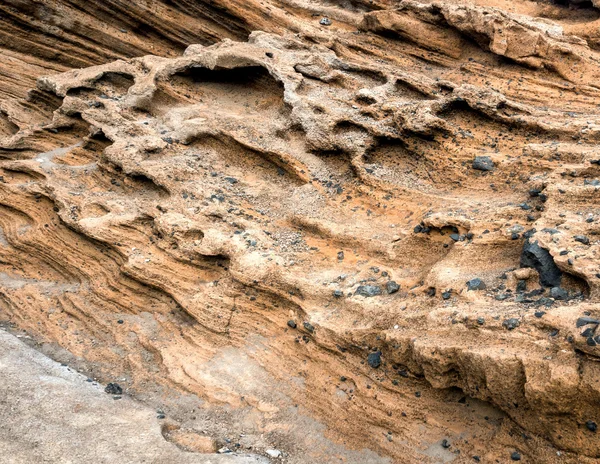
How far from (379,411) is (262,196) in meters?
4.21

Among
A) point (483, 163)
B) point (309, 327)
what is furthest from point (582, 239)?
point (309, 327)

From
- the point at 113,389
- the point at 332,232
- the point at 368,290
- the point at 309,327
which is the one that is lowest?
the point at 113,389

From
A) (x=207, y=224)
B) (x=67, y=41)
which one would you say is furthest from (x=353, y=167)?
(x=67, y=41)

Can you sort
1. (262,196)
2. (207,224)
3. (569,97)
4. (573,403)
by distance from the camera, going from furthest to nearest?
(569,97), (262,196), (207,224), (573,403)

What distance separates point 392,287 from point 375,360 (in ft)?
3.04

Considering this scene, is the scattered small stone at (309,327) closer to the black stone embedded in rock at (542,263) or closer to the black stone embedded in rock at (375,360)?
the black stone embedded in rock at (375,360)

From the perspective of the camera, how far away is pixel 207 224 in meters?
8.76

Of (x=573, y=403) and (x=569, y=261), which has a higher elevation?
(x=569, y=261)

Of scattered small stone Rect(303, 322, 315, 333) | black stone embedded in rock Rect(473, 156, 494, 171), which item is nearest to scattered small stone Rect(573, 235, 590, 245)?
black stone embedded in rock Rect(473, 156, 494, 171)

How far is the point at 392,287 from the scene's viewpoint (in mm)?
7066

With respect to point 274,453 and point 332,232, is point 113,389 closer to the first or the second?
point 274,453

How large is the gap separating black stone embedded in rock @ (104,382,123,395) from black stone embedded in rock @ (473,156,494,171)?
19.8 ft

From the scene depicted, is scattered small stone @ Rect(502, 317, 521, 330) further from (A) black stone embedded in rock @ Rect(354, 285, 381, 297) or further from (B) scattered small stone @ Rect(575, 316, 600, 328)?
(A) black stone embedded in rock @ Rect(354, 285, 381, 297)

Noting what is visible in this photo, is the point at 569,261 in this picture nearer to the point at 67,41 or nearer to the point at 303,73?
the point at 303,73
